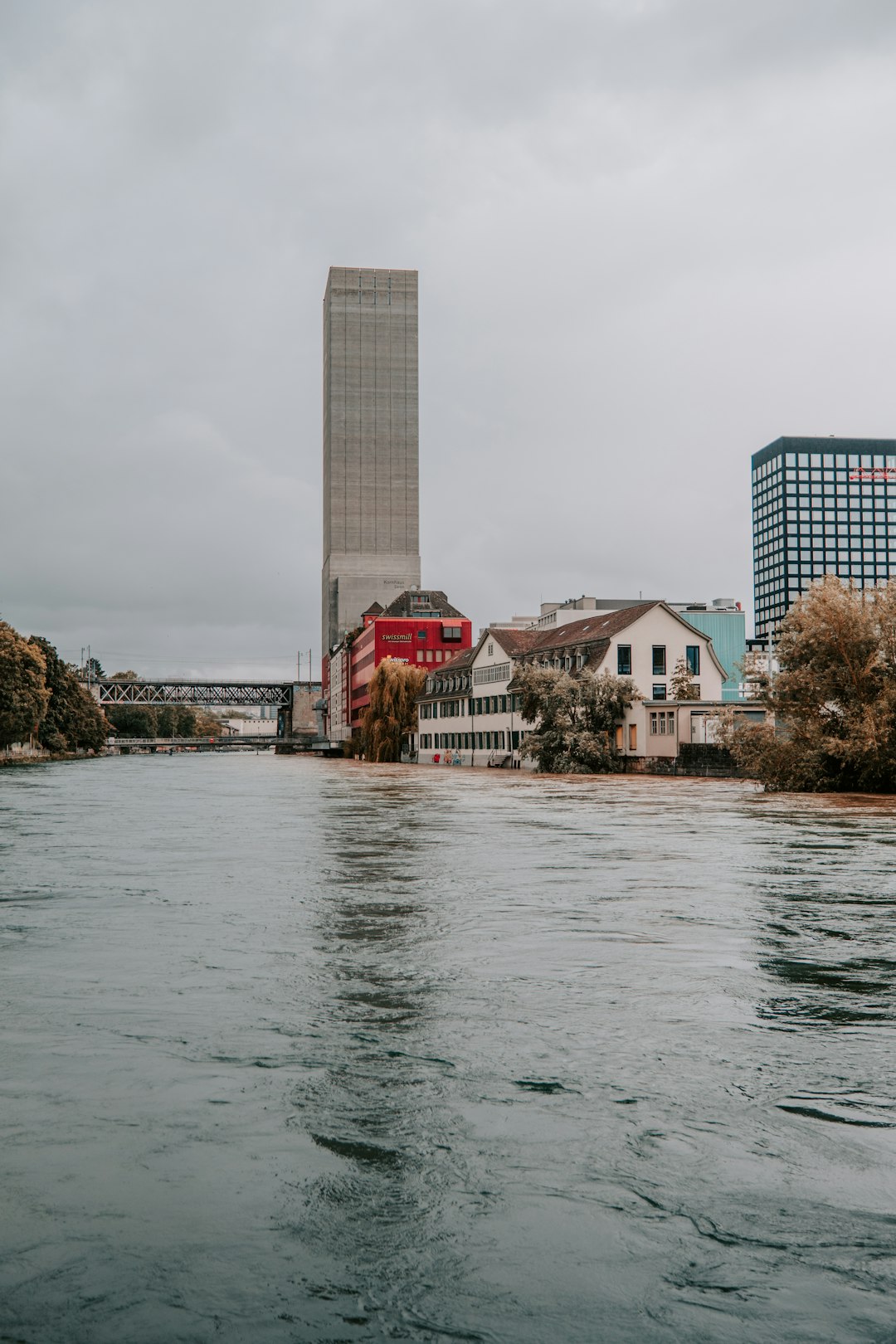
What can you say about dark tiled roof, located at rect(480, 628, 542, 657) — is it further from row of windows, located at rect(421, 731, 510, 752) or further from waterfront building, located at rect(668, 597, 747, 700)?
waterfront building, located at rect(668, 597, 747, 700)

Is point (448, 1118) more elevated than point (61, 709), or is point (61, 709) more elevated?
point (61, 709)

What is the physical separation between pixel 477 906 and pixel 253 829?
15.5 m

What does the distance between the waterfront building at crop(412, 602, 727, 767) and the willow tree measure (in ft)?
5.54

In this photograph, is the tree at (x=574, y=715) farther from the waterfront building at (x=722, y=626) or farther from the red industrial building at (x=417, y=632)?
the waterfront building at (x=722, y=626)

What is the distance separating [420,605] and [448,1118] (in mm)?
134072

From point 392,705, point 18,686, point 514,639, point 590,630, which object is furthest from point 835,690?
point 18,686

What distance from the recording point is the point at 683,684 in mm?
71875

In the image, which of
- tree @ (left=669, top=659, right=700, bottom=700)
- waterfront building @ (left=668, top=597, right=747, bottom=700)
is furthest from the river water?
waterfront building @ (left=668, top=597, right=747, bottom=700)

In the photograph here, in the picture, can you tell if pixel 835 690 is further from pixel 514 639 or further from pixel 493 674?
pixel 493 674

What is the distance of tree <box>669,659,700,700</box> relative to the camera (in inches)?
2808

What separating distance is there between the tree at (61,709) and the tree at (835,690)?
73971 millimetres

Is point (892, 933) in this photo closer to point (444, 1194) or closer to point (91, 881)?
point (444, 1194)

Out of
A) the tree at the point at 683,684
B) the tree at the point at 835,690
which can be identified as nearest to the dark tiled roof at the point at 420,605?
the tree at the point at 683,684

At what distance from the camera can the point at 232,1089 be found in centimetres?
744
